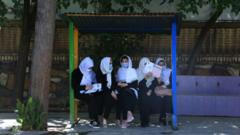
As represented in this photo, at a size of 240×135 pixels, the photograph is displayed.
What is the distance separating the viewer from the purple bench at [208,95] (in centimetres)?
1330

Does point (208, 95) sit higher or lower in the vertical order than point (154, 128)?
higher

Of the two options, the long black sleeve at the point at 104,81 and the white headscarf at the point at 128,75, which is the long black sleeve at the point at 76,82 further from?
the white headscarf at the point at 128,75

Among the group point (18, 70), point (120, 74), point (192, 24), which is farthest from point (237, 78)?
point (18, 70)

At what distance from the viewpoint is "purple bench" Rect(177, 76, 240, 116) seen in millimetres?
13305

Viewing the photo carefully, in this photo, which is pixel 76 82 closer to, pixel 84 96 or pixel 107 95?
pixel 84 96

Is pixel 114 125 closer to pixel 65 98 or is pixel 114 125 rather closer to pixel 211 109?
pixel 211 109

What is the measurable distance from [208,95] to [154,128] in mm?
2709

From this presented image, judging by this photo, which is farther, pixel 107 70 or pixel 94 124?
pixel 94 124

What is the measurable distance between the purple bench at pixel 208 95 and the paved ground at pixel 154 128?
0.28 metres

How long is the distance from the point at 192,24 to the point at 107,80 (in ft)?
16.4

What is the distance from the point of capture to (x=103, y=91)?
37.9ft

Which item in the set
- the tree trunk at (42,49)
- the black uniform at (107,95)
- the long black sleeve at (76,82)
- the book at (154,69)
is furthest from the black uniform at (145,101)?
the tree trunk at (42,49)

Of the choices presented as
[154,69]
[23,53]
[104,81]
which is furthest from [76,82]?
[23,53]

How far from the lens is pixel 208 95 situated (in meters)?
13.5
